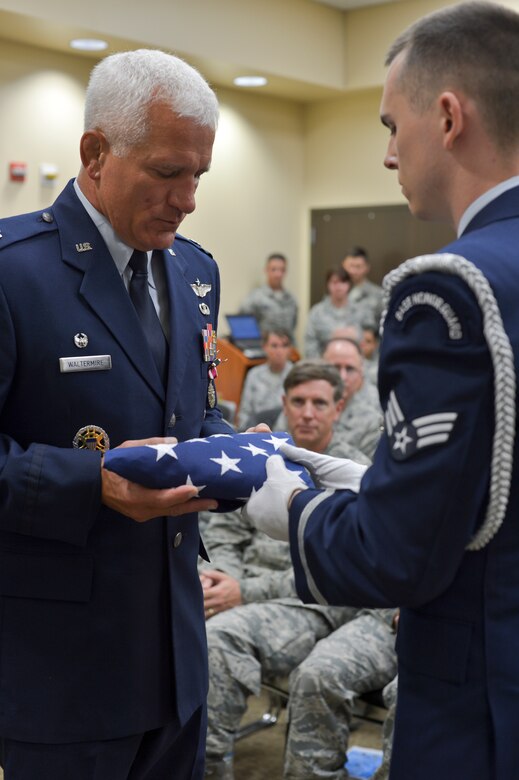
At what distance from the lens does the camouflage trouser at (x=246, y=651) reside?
3.22 metres

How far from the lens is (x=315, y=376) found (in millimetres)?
4062

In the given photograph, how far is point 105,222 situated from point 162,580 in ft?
2.23

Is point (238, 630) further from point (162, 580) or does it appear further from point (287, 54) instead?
point (287, 54)

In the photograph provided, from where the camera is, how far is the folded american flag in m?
1.64

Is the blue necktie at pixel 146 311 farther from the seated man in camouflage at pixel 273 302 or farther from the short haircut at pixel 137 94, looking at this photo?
the seated man in camouflage at pixel 273 302

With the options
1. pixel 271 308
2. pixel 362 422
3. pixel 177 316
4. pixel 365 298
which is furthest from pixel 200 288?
pixel 271 308

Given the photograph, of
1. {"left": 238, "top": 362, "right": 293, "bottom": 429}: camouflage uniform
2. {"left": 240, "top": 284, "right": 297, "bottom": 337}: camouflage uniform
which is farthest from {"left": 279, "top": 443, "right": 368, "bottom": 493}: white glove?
{"left": 240, "top": 284, "right": 297, "bottom": 337}: camouflage uniform

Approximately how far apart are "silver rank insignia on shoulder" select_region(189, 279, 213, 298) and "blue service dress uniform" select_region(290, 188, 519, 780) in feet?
2.68

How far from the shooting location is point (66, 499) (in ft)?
5.54

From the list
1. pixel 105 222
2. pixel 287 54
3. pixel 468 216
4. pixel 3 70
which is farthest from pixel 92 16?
pixel 468 216

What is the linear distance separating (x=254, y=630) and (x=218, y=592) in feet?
0.77

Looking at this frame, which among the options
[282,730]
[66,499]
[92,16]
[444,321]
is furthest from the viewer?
[92,16]

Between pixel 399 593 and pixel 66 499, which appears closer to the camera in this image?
pixel 399 593

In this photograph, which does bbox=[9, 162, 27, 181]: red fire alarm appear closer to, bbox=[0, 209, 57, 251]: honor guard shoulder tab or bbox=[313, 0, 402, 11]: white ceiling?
bbox=[313, 0, 402, 11]: white ceiling
